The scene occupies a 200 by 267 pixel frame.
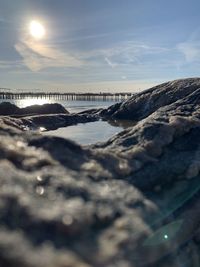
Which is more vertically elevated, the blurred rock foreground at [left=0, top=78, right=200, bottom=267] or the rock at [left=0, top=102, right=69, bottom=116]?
the blurred rock foreground at [left=0, top=78, right=200, bottom=267]

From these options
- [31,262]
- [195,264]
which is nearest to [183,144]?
[195,264]

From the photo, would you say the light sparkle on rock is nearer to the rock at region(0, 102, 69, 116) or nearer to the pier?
the rock at region(0, 102, 69, 116)

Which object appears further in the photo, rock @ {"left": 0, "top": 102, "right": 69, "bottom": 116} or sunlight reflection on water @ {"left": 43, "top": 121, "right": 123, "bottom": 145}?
rock @ {"left": 0, "top": 102, "right": 69, "bottom": 116}

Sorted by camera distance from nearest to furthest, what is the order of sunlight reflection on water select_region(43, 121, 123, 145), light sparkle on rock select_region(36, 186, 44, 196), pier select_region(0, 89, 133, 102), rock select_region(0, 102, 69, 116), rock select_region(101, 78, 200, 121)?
light sparkle on rock select_region(36, 186, 44, 196), sunlight reflection on water select_region(43, 121, 123, 145), rock select_region(101, 78, 200, 121), rock select_region(0, 102, 69, 116), pier select_region(0, 89, 133, 102)

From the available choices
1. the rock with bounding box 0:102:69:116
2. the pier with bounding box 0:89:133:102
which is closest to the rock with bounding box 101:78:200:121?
the rock with bounding box 0:102:69:116

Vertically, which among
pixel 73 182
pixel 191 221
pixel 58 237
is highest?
pixel 73 182

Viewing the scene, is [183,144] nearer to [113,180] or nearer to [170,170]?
[170,170]

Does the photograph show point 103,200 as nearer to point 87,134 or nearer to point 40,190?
point 40,190

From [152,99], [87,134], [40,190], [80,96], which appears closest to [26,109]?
[152,99]

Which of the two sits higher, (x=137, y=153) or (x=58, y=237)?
(x=137, y=153)
